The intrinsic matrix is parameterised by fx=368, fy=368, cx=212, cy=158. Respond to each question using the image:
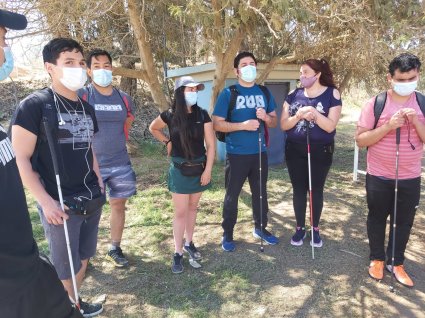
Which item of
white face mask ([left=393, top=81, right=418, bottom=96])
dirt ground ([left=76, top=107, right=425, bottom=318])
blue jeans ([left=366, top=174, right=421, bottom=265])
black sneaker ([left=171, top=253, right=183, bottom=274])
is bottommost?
dirt ground ([left=76, top=107, right=425, bottom=318])

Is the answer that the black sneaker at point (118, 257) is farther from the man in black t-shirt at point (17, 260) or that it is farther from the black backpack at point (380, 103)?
the black backpack at point (380, 103)

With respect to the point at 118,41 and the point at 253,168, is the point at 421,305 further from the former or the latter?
the point at 118,41

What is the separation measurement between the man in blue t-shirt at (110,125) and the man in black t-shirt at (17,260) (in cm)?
163

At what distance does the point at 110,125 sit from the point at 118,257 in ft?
4.52

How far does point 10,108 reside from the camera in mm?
11805

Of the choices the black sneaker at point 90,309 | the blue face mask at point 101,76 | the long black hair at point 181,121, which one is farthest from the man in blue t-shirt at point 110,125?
the black sneaker at point 90,309

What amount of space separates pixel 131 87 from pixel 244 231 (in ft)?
24.5

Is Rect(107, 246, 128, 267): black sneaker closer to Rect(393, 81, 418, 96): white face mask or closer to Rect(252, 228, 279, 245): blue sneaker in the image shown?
Rect(252, 228, 279, 245): blue sneaker

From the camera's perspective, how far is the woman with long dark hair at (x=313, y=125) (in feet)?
11.8

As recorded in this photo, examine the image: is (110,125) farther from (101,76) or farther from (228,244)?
(228,244)

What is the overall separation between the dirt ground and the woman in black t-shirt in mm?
402

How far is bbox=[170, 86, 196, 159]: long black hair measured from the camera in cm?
337

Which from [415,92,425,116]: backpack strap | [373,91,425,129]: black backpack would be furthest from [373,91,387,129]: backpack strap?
[415,92,425,116]: backpack strap

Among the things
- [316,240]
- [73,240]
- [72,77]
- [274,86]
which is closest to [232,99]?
[72,77]
